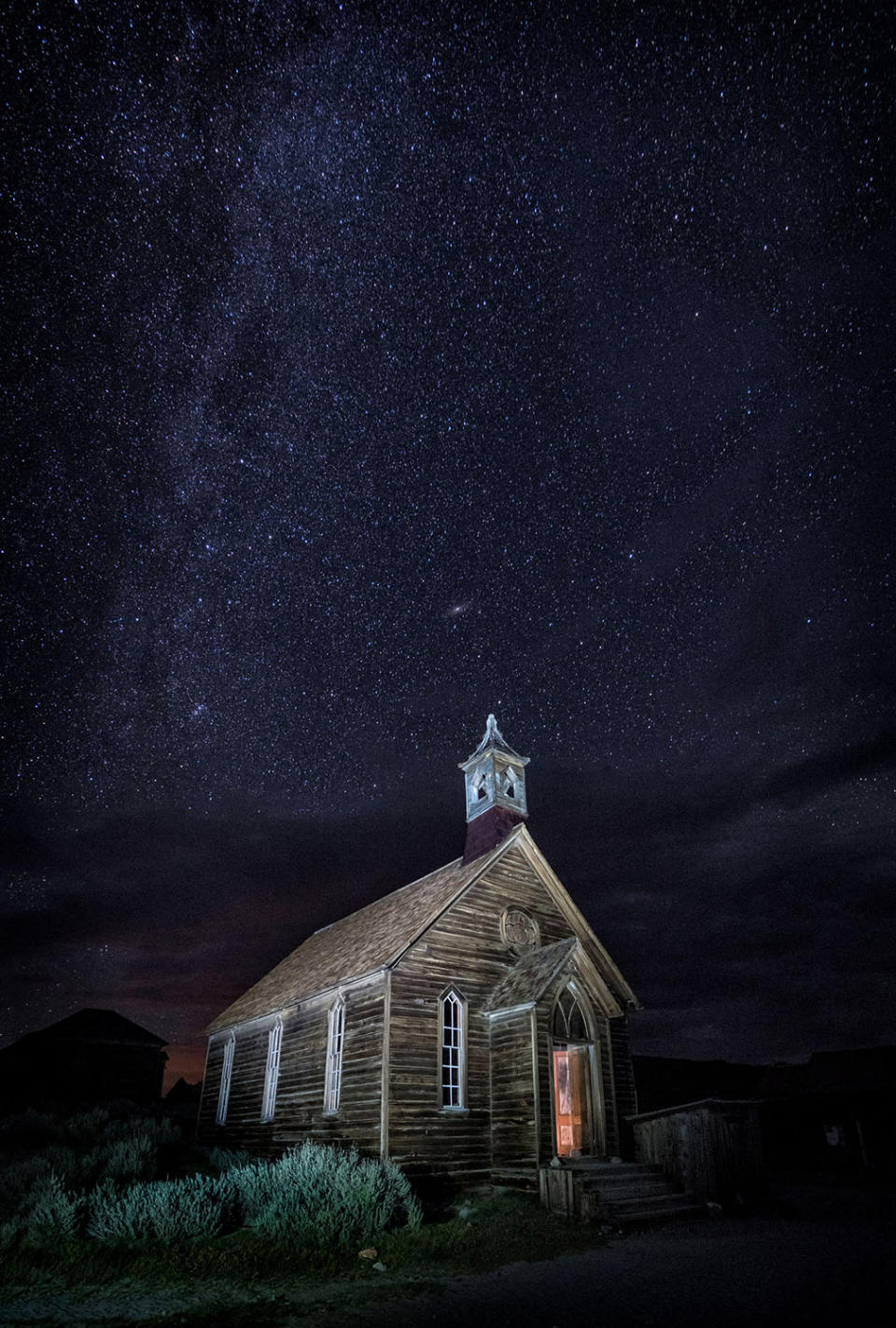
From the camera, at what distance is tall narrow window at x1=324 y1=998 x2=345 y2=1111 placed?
17219 mm

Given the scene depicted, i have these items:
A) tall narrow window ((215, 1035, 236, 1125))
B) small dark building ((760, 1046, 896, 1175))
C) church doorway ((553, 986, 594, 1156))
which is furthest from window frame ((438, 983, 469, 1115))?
small dark building ((760, 1046, 896, 1175))

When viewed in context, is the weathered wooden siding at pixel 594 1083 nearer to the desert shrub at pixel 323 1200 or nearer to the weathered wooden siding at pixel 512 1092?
the weathered wooden siding at pixel 512 1092

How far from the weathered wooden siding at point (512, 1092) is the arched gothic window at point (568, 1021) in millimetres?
1161

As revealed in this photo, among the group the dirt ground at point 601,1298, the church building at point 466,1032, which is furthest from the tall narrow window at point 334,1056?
the dirt ground at point 601,1298

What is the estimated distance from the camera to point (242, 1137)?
2184cm

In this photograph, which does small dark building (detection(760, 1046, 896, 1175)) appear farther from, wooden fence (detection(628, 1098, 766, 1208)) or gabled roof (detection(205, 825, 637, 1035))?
gabled roof (detection(205, 825, 637, 1035))

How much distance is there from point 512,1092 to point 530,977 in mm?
2428

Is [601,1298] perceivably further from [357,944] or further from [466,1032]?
[357,944]

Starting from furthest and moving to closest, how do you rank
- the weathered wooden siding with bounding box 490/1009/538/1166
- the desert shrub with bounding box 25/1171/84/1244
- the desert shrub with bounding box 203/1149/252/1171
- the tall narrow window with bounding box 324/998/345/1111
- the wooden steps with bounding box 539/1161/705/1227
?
1. the desert shrub with bounding box 203/1149/252/1171
2. the tall narrow window with bounding box 324/998/345/1111
3. the weathered wooden siding with bounding box 490/1009/538/1166
4. the wooden steps with bounding box 539/1161/705/1227
5. the desert shrub with bounding box 25/1171/84/1244

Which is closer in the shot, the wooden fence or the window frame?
the wooden fence

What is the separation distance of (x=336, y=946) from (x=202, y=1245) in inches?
507

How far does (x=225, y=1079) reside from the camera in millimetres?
24484

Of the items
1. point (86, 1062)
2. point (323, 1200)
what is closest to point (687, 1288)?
point (323, 1200)

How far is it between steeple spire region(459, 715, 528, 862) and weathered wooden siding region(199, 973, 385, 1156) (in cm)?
565
